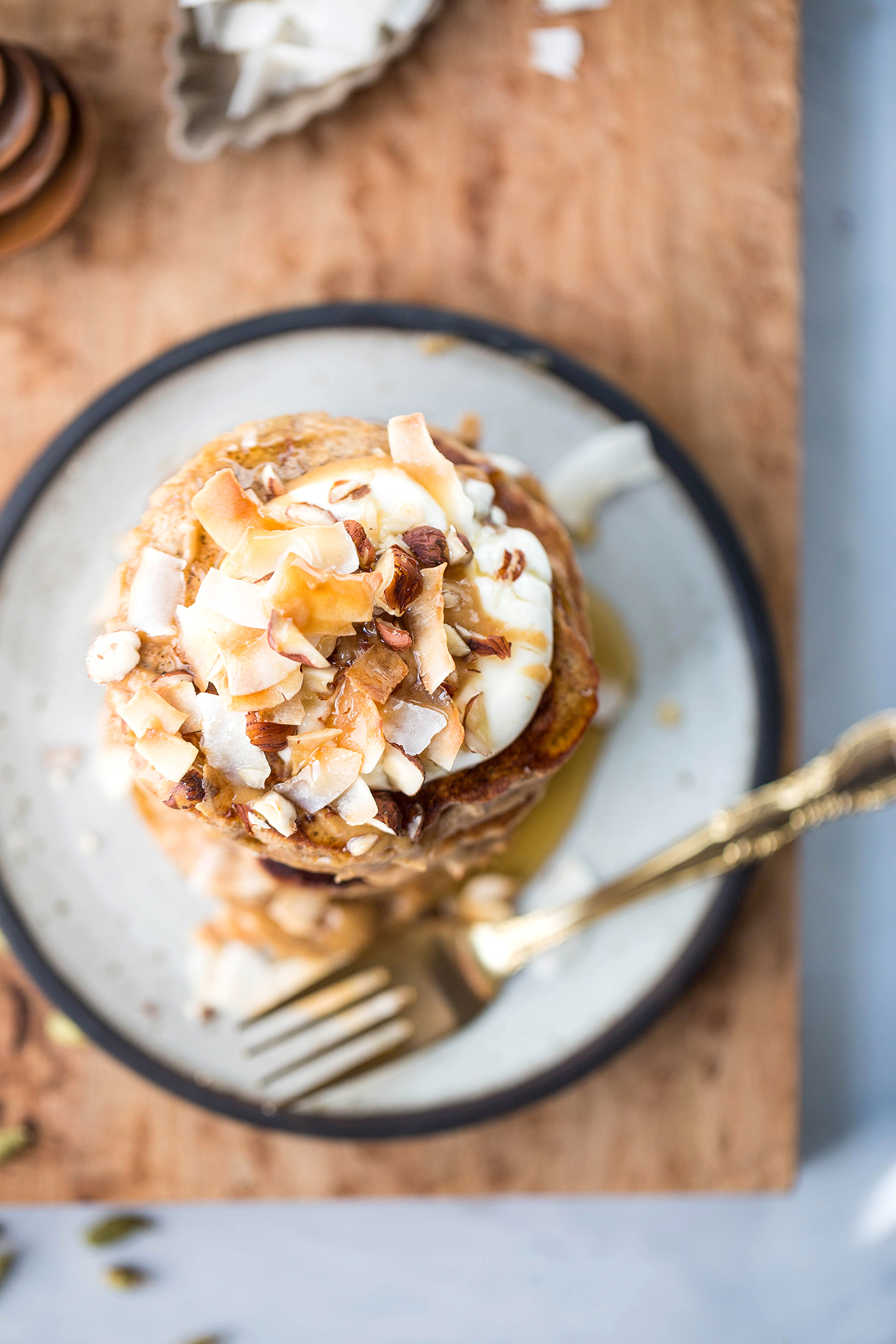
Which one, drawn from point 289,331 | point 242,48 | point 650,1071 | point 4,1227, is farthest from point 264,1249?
point 242,48

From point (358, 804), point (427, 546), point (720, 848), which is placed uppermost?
point (427, 546)

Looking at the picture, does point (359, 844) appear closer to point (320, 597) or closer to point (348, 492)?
point (320, 597)

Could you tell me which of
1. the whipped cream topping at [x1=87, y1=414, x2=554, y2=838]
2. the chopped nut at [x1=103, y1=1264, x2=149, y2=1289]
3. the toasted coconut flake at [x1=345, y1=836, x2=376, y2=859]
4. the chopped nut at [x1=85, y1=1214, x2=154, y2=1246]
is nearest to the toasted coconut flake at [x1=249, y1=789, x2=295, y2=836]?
the whipped cream topping at [x1=87, y1=414, x2=554, y2=838]

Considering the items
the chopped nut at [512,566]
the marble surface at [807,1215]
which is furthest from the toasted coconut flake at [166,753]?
the marble surface at [807,1215]

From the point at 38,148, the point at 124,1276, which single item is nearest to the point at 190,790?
the point at 38,148

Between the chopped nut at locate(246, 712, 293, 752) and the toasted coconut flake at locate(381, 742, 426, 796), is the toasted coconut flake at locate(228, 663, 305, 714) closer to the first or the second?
the chopped nut at locate(246, 712, 293, 752)
